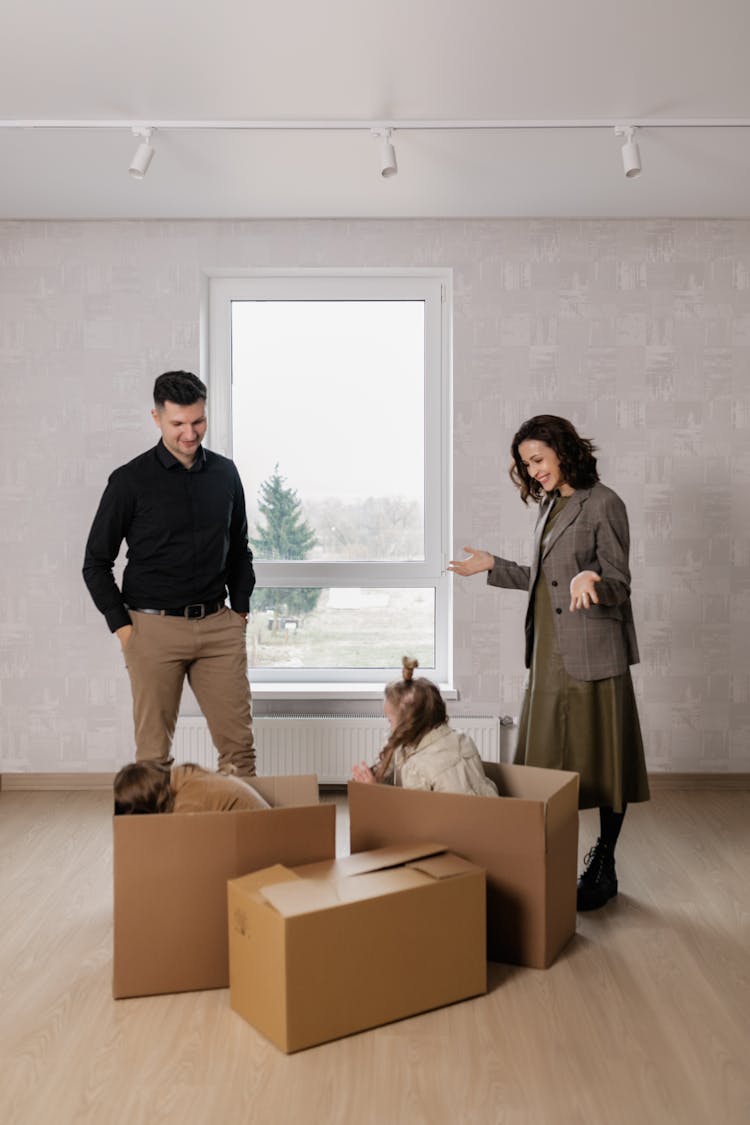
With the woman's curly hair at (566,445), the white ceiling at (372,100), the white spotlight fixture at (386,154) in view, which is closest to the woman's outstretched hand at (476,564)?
the woman's curly hair at (566,445)

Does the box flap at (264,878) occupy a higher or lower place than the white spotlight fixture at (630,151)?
lower

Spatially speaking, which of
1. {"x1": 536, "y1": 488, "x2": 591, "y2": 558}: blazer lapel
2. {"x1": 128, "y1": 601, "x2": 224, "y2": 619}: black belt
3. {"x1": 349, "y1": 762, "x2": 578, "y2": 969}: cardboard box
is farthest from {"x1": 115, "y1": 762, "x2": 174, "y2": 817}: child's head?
{"x1": 536, "y1": 488, "x2": 591, "y2": 558}: blazer lapel

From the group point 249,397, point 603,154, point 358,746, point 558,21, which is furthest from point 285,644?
point 558,21

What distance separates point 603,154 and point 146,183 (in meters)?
1.65

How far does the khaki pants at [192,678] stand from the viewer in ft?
10.3

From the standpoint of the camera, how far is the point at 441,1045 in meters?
2.04

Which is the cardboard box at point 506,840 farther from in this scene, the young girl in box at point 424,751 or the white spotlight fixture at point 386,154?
the white spotlight fixture at point 386,154

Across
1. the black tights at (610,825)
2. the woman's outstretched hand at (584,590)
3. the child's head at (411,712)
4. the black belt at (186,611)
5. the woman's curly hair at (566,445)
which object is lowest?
the black tights at (610,825)

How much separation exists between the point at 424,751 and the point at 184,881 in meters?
0.70

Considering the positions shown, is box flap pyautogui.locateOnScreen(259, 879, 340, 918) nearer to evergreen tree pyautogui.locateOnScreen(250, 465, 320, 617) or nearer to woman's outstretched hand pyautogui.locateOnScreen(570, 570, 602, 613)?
woman's outstretched hand pyautogui.locateOnScreen(570, 570, 602, 613)

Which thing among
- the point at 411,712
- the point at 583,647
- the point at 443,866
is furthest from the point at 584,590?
the point at 443,866

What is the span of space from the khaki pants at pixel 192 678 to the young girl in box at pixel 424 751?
790 millimetres

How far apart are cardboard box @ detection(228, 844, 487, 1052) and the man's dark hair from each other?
1.51 metres

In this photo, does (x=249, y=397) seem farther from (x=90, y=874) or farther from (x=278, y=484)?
(x=90, y=874)
